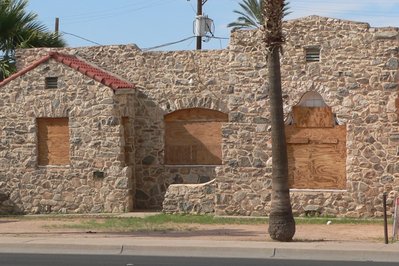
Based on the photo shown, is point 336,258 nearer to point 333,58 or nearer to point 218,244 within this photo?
point 218,244

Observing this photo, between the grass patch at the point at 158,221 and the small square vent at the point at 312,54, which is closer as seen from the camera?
the grass patch at the point at 158,221

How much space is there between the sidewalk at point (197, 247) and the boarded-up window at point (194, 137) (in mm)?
6900

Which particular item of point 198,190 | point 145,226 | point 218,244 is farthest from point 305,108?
point 218,244

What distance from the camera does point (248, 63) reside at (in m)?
26.2

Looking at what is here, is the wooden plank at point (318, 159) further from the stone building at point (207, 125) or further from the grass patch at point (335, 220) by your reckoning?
the grass patch at point (335, 220)

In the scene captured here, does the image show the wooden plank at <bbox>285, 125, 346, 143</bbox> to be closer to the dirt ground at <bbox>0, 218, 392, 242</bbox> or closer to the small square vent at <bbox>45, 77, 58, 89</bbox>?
the dirt ground at <bbox>0, 218, 392, 242</bbox>

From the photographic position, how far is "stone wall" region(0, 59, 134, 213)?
90.0 feet

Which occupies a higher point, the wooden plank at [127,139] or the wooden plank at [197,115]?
the wooden plank at [197,115]

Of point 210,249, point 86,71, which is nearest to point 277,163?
point 210,249

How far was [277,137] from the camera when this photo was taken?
66.5 feet

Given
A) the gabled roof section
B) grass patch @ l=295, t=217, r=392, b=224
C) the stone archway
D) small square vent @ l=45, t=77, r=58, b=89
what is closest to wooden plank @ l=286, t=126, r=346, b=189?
the stone archway

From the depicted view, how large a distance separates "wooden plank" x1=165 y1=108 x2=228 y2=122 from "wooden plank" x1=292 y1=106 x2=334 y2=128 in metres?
2.84

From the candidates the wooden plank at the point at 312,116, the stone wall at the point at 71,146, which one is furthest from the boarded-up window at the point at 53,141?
the wooden plank at the point at 312,116

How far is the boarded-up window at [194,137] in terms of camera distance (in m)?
28.3
